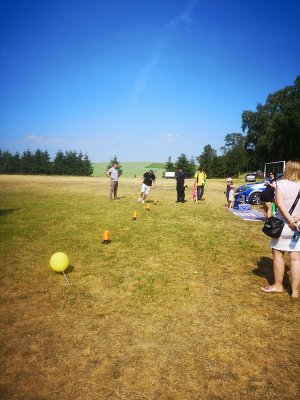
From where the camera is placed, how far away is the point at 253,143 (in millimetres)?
58625

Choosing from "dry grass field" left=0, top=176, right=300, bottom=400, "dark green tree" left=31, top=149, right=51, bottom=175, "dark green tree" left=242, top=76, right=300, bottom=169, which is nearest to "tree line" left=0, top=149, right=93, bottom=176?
"dark green tree" left=31, top=149, right=51, bottom=175

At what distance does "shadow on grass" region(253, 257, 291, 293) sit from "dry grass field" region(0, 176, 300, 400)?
0.09 ft

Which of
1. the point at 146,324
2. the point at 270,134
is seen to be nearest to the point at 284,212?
the point at 146,324

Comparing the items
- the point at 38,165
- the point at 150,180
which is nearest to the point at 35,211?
the point at 150,180

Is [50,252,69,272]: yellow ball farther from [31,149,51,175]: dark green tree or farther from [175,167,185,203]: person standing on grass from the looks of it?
→ [31,149,51,175]: dark green tree

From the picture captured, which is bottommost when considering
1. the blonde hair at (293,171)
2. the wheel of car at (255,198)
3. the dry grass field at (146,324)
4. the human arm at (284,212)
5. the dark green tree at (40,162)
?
the dry grass field at (146,324)

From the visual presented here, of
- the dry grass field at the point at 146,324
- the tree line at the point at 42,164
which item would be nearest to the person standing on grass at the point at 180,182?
the dry grass field at the point at 146,324

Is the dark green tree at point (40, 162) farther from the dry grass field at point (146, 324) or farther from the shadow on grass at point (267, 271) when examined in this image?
the shadow on grass at point (267, 271)

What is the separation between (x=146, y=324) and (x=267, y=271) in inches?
139

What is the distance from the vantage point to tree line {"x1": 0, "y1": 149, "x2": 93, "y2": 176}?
81625mm

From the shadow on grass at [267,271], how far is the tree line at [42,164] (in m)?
81.1

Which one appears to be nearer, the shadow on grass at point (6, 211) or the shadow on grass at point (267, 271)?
the shadow on grass at point (267, 271)

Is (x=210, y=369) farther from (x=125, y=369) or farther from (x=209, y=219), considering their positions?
(x=209, y=219)

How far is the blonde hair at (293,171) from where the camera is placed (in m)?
4.43
